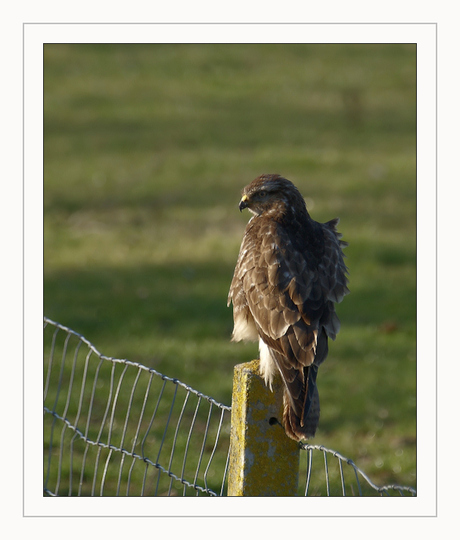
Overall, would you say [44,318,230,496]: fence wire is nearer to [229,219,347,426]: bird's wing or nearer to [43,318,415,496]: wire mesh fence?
[43,318,415,496]: wire mesh fence

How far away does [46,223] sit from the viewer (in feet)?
42.4

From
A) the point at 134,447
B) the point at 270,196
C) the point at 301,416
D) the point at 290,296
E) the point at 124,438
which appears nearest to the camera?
the point at 301,416

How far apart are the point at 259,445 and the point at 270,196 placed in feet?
6.38

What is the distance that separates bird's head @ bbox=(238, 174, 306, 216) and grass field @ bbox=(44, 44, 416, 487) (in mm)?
2778

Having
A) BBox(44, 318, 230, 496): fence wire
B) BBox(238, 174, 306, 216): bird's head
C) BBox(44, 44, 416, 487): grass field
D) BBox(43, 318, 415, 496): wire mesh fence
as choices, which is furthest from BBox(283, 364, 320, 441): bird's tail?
BBox(44, 44, 416, 487): grass field

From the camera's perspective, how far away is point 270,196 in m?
4.84

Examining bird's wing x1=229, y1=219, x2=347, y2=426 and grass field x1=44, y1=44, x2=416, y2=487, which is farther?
grass field x1=44, y1=44, x2=416, y2=487

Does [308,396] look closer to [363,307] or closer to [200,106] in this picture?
[363,307]

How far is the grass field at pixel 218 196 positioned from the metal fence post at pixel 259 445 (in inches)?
134

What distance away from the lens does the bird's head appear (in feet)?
15.6

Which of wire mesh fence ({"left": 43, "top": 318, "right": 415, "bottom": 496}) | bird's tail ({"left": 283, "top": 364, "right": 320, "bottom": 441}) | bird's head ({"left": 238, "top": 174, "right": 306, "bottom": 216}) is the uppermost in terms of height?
bird's head ({"left": 238, "top": 174, "right": 306, "bottom": 216})

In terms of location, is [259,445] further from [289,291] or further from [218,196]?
[218,196]

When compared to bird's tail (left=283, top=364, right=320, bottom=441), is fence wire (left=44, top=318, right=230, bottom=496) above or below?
below

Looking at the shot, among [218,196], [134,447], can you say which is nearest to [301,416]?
[134,447]
